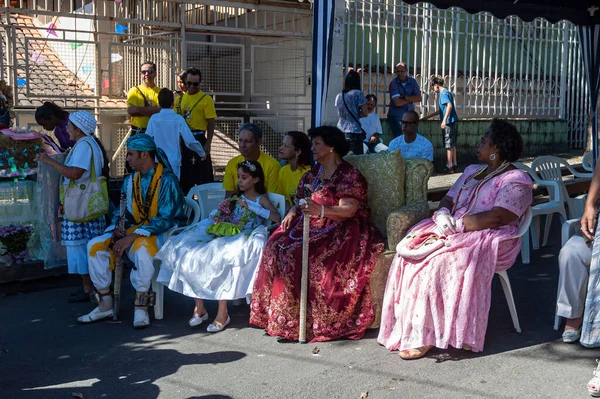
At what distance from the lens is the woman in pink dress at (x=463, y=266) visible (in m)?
4.80

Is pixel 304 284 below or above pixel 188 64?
below

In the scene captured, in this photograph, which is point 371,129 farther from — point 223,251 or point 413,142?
point 223,251

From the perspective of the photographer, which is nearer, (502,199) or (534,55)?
(502,199)

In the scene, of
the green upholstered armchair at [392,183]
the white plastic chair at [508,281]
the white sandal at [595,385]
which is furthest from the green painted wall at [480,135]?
the white sandal at [595,385]

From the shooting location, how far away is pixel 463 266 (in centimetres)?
484

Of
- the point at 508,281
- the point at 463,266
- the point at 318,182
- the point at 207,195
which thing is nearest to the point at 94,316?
the point at 207,195

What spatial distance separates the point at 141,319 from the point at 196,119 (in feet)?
A: 12.4

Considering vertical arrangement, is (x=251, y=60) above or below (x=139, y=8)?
below

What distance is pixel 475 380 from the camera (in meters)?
4.45

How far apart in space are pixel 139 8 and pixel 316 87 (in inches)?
245

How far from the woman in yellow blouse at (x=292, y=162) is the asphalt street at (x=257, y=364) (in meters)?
1.15

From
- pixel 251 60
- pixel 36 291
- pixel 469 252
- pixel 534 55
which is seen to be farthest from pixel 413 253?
pixel 534 55

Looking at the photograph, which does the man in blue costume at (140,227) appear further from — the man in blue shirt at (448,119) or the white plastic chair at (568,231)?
the man in blue shirt at (448,119)

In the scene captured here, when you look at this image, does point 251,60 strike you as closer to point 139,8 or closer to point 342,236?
point 139,8
